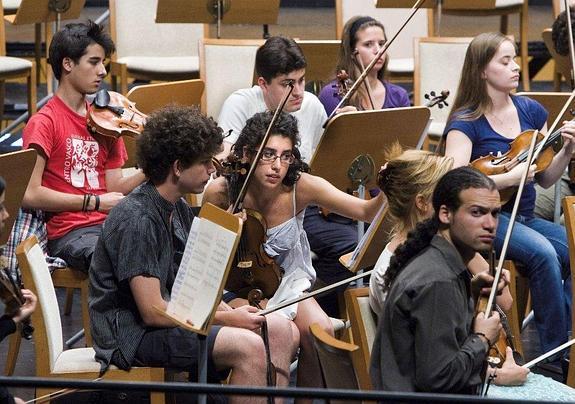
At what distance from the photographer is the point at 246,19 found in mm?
5605

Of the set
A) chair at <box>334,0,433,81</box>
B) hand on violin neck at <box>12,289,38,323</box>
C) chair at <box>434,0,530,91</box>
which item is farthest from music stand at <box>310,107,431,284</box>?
chair at <box>434,0,530,91</box>

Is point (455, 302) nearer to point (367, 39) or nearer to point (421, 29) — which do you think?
point (367, 39)

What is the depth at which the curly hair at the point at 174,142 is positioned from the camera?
3.00 m

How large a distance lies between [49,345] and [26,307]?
0.35m

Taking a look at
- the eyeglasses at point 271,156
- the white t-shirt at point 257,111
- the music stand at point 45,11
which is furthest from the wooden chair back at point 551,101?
the music stand at point 45,11

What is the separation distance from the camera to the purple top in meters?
4.43

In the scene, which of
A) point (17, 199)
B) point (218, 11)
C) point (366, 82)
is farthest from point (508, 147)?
point (218, 11)

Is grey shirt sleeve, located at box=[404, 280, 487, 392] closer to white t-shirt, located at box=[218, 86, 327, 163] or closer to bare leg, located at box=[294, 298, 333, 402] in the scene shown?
bare leg, located at box=[294, 298, 333, 402]

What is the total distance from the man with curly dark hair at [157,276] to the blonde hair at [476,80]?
123cm

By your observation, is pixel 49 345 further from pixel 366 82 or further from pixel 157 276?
pixel 366 82

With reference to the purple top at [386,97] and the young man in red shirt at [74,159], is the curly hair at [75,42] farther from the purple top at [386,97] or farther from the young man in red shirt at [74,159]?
the purple top at [386,97]

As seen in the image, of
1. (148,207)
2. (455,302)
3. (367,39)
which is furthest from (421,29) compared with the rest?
(455,302)

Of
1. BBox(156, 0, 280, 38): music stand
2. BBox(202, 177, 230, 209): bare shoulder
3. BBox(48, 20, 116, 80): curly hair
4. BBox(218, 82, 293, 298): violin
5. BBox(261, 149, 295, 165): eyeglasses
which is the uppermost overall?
BBox(156, 0, 280, 38): music stand

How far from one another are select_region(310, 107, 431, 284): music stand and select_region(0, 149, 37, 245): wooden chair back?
0.88 meters
